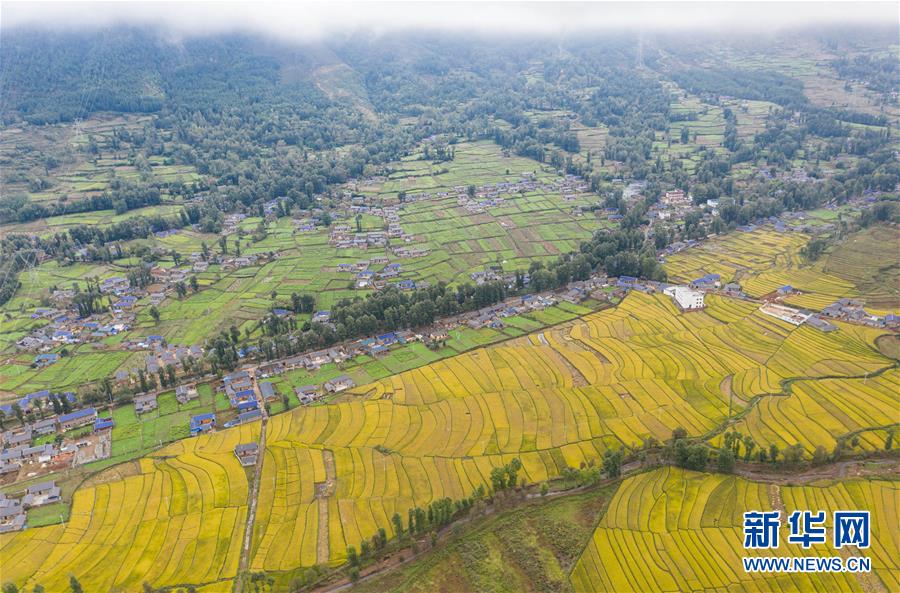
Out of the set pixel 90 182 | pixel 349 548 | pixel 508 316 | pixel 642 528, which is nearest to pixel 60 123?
pixel 90 182

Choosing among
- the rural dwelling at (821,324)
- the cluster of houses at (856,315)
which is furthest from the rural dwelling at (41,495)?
the cluster of houses at (856,315)

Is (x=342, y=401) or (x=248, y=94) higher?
(x=248, y=94)

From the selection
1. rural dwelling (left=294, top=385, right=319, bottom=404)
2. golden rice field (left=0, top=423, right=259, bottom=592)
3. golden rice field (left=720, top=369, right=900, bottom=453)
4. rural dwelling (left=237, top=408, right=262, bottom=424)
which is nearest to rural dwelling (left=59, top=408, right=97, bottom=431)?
golden rice field (left=0, top=423, right=259, bottom=592)

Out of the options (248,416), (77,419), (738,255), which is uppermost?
(248,416)

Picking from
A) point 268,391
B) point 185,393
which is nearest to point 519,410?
point 268,391

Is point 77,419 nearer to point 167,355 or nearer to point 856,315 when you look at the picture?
point 167,355

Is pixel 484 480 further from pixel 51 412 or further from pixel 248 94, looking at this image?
pixel 248 94
